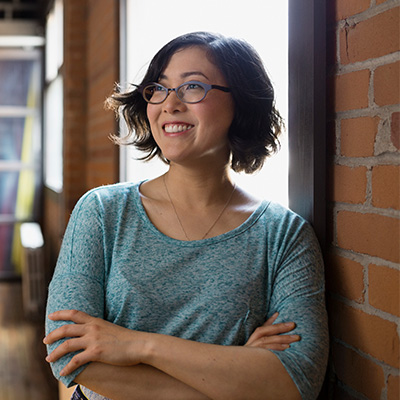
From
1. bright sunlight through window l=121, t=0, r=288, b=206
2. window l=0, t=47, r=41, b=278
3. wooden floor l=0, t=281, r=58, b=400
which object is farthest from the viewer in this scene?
window l=0, t=47, r=41, b=278

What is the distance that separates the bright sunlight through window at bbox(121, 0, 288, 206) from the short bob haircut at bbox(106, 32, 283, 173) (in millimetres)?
77

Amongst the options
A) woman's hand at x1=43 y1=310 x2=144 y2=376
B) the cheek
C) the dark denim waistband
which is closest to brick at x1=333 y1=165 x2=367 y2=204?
the cheek

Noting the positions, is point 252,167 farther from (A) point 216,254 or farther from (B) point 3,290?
(B) point 3,290

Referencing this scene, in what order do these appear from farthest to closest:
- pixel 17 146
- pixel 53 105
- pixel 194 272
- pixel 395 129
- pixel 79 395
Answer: pixel 17 146 → pixel 53 105 → pixel 79 395 → pixel 194 272 → pixel 395 129

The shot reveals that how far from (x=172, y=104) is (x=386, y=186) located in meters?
0.53

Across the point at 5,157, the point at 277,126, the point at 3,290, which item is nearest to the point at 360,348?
the point at 277,126

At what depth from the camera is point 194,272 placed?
137 cm

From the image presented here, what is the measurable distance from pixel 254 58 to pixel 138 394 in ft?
2.81

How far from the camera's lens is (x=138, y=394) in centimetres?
126

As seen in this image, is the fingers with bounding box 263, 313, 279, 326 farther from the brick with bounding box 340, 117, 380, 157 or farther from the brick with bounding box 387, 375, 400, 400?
the brick with bounding box 340, 117, 380, 157

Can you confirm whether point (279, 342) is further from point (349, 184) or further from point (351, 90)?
point (351, 90)

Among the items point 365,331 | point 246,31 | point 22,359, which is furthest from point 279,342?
point 22,359

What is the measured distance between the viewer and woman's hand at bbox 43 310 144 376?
125 cm

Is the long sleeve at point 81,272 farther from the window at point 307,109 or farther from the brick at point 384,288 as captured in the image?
the brick at point 384,288
